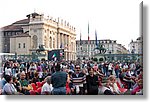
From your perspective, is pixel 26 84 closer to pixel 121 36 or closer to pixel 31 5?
pixel 31 5

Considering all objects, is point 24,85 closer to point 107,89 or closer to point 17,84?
point 17,84

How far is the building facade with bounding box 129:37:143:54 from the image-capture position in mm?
5723

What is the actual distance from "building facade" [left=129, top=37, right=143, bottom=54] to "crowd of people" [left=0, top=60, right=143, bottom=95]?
162 mm

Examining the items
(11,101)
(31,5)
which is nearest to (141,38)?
(31,5)

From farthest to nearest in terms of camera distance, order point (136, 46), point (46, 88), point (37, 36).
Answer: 1. point (37, 36)
2. point (46, 88)
3. point (136, 46)

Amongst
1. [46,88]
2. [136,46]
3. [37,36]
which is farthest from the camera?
[37,36]

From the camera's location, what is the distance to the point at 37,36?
5.97 metres

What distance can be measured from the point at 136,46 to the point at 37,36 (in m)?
1.33

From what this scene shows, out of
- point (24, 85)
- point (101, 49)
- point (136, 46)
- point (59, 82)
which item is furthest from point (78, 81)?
point (136, 46)

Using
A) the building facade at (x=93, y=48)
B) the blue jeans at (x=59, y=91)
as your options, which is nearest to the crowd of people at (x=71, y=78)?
the blue jeans at (x=59, y=91)

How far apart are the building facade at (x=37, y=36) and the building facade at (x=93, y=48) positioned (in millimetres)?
82

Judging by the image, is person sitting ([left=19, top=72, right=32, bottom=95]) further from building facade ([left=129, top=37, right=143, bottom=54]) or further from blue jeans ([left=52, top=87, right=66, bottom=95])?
building facade ([left=129, top=37, right=143, bottom=54])

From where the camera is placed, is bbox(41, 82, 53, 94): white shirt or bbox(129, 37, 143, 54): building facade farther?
bbox(41, 82, 53, 94): white shirt

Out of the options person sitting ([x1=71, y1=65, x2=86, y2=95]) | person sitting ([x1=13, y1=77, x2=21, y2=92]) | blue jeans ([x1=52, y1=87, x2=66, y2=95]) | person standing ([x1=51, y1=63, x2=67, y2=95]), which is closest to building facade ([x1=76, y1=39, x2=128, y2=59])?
person sitting ([x1=71, y1=65, x2=86, y2=95])
